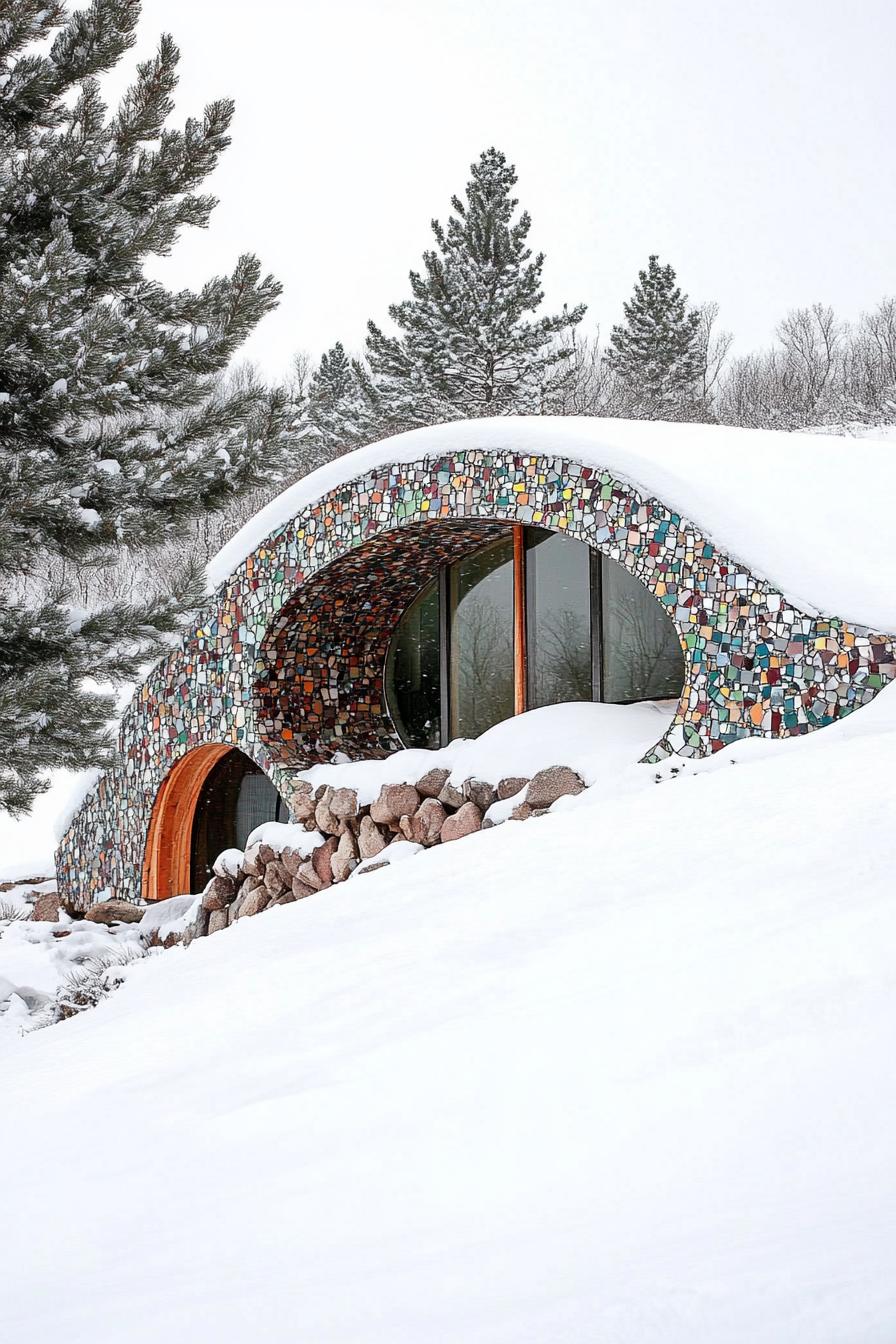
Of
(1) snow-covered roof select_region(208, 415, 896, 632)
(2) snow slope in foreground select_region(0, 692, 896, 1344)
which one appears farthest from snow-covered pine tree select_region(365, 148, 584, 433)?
(2) snow slope in foreground select_region(0, 692, 896, 1344)

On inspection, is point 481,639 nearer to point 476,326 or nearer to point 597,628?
point 597,628

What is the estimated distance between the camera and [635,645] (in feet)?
21.1

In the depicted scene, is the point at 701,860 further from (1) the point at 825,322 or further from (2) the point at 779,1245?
(1) the point at 825,322

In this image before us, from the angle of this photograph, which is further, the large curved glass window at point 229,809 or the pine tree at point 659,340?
the pine tree at point 659,340

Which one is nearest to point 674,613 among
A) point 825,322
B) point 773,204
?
point 825,322

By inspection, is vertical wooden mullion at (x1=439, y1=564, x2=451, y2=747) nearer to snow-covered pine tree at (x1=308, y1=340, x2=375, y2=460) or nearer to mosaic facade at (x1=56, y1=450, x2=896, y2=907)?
mosaic facade at (x1=56, y1=450, x2=896, y2=907)

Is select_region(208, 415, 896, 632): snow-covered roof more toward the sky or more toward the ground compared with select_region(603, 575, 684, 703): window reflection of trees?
more toward the sky

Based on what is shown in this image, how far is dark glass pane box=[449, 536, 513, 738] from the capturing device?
7.11 meters

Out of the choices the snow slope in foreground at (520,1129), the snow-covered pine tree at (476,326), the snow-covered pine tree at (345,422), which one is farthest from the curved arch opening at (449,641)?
the snow-covered pine tree at (345,422)

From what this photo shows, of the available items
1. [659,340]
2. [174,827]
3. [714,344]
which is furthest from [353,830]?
[714,344]

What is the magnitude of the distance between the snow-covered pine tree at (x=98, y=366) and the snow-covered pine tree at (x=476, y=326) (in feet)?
44.1

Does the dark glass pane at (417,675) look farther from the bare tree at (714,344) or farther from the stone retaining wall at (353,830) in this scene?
the bare tree at (714,344)

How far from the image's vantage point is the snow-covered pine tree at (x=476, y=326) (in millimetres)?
18516

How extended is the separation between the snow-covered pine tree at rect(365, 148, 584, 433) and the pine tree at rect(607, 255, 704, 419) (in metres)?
5.28
